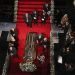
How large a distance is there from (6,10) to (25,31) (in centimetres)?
123

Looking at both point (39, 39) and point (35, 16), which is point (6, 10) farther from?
Answer: point (39, 39)

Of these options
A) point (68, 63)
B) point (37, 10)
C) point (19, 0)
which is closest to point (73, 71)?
point (68, 63)

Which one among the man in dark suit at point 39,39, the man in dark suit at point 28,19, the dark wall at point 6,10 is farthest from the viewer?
the dark wall at point 6,10

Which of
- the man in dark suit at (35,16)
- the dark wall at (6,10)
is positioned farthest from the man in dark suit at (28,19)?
the dark wall at (6,10)

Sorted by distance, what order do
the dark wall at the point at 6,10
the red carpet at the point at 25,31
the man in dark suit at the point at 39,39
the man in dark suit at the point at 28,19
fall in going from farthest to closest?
the dark wall at the point at 6,10, the man in dark suit at the point at 28,19, the man in dark suit at the point at 39,39, the red carpet at the point at 25,31

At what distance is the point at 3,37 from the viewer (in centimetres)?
1305

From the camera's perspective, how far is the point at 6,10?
→ 1348 cm

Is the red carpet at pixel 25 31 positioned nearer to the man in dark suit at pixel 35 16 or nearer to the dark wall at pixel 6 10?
the man in dark suit at pixel 35 16

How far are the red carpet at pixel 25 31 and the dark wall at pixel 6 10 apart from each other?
0.38m

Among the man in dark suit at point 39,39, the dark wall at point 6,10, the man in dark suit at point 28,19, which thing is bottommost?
the man in dark suit at point 39,39

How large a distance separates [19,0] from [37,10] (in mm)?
997

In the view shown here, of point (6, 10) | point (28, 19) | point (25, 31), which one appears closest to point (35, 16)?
point (28, 19)

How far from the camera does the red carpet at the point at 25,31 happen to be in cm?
1185

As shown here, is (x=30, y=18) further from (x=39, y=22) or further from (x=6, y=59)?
(x=6, y=59)
